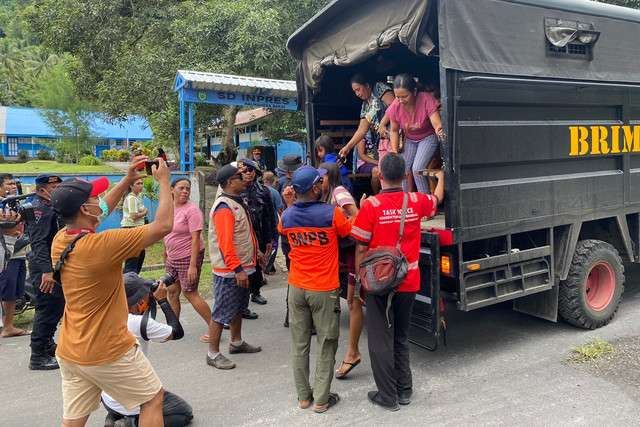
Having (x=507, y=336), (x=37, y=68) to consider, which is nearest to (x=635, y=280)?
(x=507, y=336)

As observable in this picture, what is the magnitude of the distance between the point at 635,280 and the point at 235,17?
29.9 ft

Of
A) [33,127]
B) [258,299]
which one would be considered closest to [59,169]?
[33,127]

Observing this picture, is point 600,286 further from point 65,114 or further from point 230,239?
point 65,114

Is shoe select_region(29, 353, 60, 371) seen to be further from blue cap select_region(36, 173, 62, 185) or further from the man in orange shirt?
the man in orange shirt

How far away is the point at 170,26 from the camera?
12.2 m

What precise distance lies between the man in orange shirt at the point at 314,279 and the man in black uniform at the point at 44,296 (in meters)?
2.19

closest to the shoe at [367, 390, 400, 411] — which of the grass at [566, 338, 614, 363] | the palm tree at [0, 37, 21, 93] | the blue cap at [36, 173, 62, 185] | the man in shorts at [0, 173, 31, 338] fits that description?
the grass at [566, 338, 614, 363]

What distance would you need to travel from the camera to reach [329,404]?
3344 millimetres

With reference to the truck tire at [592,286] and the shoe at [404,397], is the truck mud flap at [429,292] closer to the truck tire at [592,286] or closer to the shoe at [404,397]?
the shoe at [404,397]

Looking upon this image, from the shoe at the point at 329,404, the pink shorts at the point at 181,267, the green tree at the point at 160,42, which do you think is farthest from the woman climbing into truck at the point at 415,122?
the green tree at the point at 160,42

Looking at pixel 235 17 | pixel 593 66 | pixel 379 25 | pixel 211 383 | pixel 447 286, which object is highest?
pixel 235 17

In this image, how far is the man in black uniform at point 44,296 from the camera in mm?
4113

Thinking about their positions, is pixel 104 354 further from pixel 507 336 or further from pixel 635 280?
pixel 635 280

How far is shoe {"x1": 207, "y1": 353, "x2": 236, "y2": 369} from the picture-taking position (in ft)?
13.2
